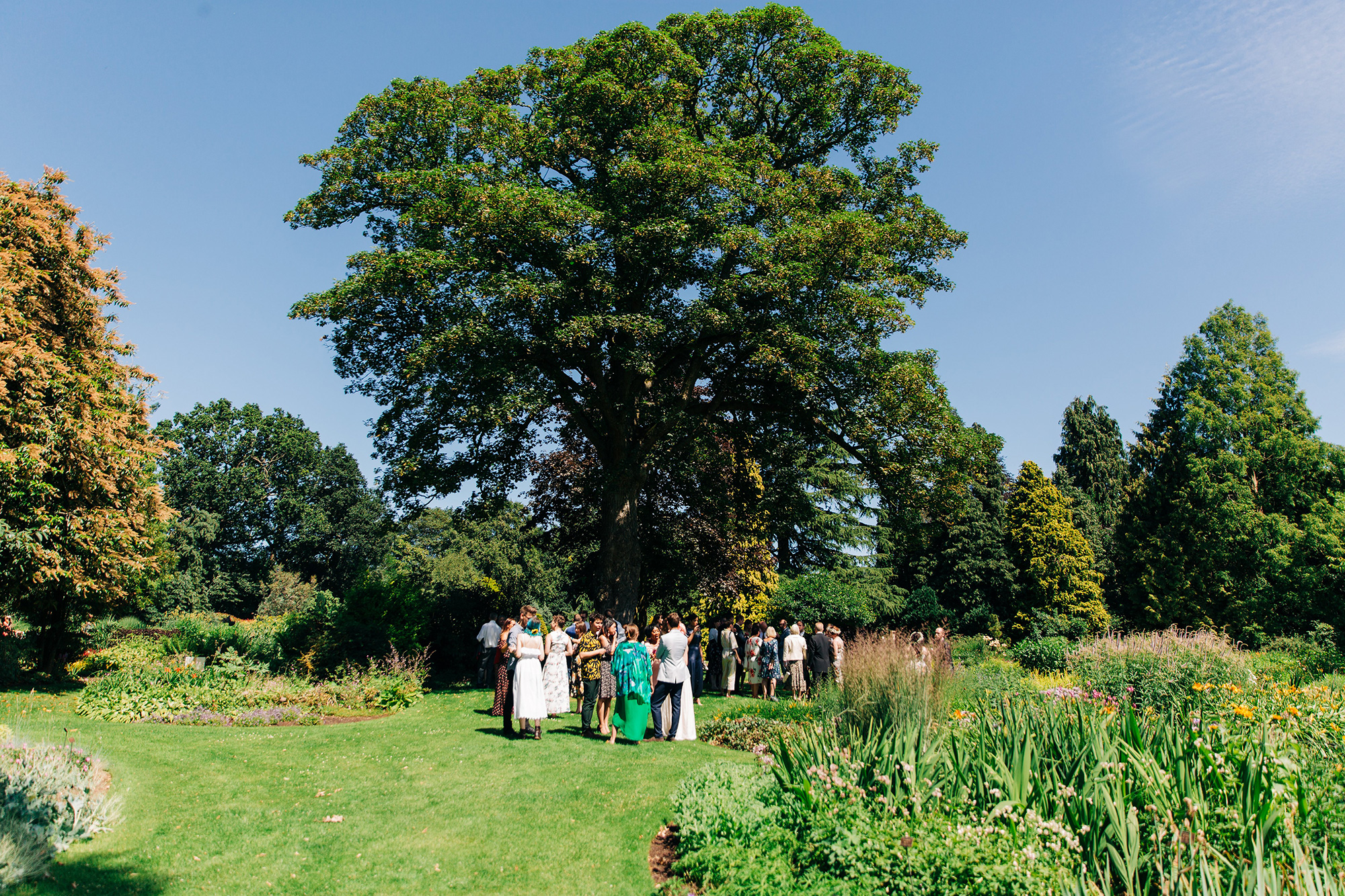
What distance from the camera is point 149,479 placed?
1716cm

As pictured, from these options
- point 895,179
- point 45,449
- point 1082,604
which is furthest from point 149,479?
point 1082,604

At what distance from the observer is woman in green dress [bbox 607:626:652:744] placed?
401 inches

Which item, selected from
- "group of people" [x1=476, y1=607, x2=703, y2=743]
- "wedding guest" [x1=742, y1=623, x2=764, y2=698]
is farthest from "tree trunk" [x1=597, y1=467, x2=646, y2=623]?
"group of people" [x1=476, y1=607, x2=703, y2=743]

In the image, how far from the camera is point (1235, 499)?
1227 inches

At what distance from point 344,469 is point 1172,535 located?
209ft

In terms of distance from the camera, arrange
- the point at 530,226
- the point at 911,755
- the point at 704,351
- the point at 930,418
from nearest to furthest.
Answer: the point at 911,755
the point at 530,226
the point at 930,418
the point at 704,351

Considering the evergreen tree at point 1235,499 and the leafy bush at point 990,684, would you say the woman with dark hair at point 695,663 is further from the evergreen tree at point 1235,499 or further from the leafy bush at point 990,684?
the evergreen tree at point 1235,499

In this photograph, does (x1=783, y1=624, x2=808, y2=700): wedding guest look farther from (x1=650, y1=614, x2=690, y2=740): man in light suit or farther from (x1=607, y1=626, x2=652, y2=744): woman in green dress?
(x1=607, y1=626, x2=652, y2=744): woman in green dress

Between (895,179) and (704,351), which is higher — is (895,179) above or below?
above

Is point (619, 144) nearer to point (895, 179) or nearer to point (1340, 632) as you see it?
point (895, 179)

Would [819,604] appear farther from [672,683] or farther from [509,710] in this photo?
[509,710]

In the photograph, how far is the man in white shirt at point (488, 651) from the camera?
1670 cm

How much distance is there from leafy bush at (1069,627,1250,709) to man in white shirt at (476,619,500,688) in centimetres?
1114

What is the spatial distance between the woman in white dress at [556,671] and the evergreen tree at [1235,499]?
1106 inches
